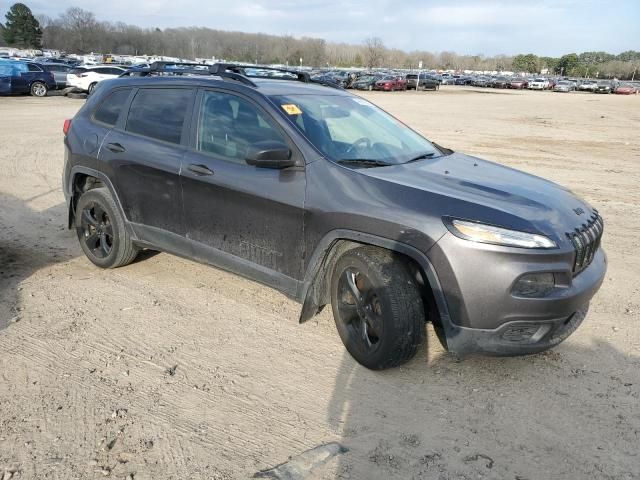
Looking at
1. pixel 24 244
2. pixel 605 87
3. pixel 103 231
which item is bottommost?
pixel 24 244

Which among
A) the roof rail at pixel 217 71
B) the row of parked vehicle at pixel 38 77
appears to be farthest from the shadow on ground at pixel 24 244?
the row of parked vehicle at pixel 38 77

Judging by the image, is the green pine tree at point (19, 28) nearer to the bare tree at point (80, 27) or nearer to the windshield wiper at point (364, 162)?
the bare tree at point (80, 27)

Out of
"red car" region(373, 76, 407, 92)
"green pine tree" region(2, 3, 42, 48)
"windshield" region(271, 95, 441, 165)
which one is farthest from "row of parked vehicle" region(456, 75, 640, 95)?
"green pine tree" region(2, 3, 42, 48)

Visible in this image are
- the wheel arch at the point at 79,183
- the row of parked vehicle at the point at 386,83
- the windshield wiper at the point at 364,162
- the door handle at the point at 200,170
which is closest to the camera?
the windshield wiper at the point at 364,162

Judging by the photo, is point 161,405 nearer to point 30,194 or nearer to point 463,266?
point 463,266

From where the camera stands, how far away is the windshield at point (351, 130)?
12.4 ft

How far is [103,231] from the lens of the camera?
5.00m

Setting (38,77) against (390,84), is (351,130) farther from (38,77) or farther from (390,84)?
(390,84)

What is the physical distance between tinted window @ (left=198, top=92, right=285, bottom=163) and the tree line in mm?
116887

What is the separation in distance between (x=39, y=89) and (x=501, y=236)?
2884 centimetres

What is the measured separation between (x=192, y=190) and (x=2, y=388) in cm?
182

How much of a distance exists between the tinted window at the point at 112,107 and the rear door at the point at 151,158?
0.14m

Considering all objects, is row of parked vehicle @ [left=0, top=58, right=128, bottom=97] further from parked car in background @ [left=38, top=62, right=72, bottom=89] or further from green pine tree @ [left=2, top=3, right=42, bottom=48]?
green pine tree @ [left=2, top=3, right=42, bottom=48]

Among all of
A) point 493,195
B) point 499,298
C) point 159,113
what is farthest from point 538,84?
point 499,298
